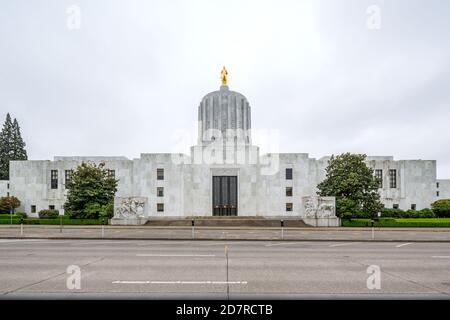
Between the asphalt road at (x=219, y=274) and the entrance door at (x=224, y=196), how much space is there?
1277 inches

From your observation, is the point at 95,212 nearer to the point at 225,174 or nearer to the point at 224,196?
the point at 224,196

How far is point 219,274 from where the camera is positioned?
10000mm

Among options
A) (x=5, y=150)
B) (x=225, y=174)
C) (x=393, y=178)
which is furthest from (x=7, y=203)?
(x=393, y=178)

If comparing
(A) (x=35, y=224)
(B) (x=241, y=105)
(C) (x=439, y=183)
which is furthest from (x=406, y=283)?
(C) (x=439, y=183)

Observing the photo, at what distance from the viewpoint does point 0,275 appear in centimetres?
983

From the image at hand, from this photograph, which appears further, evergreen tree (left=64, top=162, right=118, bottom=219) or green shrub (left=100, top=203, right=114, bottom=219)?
evergreen tree (left=64, top=162, right=118, bottom=219)

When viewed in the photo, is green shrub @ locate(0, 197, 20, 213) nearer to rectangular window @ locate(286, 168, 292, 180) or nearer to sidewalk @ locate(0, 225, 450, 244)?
sidewalk @ locate(0, 225, 450, 244)

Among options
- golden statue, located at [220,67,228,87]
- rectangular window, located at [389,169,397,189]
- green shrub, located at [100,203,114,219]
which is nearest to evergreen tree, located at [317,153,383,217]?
rectangular window, located at [389,169,397,189]

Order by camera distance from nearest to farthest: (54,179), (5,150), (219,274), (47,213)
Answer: (219,274) < (47,213) < (54,179) < (5,150)

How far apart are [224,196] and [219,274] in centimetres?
3736

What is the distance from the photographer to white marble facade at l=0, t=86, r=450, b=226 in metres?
47.3

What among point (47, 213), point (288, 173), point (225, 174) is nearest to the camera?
point (225, 174)
